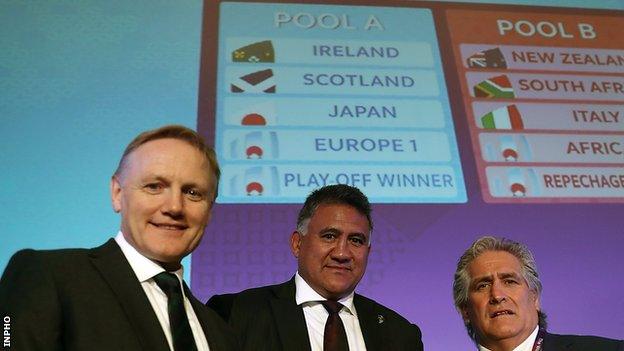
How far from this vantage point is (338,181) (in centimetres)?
266

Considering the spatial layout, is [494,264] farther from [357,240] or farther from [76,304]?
[76,304]

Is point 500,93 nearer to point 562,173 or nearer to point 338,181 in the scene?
point 562,173

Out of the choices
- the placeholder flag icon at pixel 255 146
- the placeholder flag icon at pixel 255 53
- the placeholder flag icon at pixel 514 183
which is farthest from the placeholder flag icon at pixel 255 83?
the placeholder flag icon at pixel 514 183

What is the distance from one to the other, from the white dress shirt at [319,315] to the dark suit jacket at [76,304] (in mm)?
849

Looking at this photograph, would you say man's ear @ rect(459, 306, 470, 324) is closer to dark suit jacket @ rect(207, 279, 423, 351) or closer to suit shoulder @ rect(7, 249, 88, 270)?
dark suit jacket @ rect(207, 279, 423, 351)

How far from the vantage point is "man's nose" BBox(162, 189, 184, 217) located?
1292mm

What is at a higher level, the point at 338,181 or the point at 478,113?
the point at 478,113

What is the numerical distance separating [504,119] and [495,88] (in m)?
0.19

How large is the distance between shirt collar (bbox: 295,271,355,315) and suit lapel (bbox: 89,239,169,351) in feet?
2.84

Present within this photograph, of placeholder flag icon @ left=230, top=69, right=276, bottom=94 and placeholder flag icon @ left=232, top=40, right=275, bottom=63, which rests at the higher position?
placeholder flag icon @ left=232, top=40, right=275, bottom=63

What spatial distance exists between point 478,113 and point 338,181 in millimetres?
871

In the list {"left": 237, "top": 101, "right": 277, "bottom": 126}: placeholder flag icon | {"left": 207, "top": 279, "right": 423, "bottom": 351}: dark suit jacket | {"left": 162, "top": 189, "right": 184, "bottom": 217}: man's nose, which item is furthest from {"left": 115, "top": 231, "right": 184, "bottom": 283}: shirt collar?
{"left": 237, "top": 101, "right": 277, "bottom": 126}: placeholder flag icon

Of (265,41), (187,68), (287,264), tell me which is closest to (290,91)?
(265,41)

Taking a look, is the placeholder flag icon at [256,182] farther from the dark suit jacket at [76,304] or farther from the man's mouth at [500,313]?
the dark suit jacket at [76,304]
